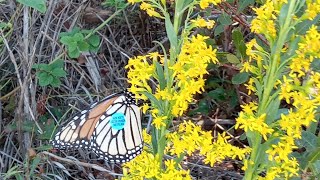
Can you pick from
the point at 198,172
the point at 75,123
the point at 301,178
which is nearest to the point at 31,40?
the point at 75,123

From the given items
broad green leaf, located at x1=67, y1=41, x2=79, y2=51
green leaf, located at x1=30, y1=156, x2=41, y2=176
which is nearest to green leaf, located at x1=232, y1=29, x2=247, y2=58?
broad green leaf, located at x1=67, y1=41, x2=79, y2=51

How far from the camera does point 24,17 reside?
10.4 ft

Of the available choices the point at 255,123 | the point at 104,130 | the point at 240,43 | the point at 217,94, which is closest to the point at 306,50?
the point at 255,123

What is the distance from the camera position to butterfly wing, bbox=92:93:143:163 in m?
2.30

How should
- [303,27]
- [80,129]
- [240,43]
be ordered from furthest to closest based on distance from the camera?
[240,43]
[80,129]
[303,27]

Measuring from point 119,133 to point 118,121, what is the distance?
26 cm

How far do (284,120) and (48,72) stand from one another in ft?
5.45

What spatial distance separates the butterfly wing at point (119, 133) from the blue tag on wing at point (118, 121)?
0.02 meters

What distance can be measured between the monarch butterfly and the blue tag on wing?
4.4 inches

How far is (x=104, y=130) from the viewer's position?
8.07 ft

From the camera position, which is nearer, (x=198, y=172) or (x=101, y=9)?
(x=198, y=172)

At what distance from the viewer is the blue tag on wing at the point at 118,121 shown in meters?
2.18

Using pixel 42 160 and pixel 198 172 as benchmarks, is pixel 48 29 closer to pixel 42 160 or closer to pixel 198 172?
pixel 42 160

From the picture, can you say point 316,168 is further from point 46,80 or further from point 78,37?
point 46,80
